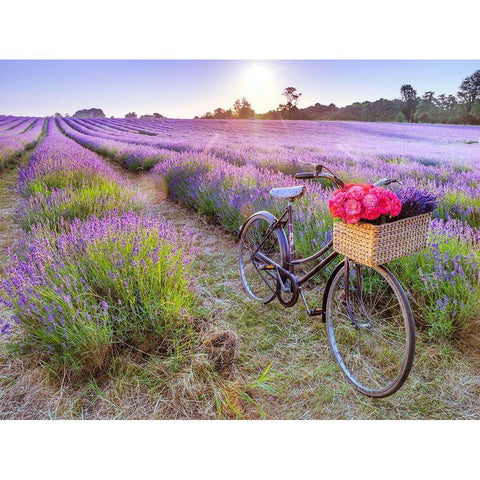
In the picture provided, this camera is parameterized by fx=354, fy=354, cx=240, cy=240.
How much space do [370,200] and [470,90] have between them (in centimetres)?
153

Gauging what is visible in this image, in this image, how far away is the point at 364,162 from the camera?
2602mm

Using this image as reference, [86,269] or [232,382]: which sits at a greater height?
[86,269]

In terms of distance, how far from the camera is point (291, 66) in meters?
2.21

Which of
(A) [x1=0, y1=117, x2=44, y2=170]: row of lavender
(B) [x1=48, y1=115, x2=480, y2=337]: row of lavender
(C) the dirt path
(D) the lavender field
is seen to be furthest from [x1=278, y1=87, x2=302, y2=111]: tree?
(C) the dirt path

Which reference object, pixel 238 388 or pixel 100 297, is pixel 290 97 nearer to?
pixel 100 297

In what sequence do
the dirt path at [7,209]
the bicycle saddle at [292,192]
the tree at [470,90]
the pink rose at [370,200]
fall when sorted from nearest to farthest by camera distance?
1. the pink rose at [370,200]
2. the bicycle saddle at [292,192]
3. the tree at [470,90]
4. the dirt path at [7,209]

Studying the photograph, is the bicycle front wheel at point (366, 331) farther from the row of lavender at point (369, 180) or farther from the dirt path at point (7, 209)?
the dirt path at point (7, 209)

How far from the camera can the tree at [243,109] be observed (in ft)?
7.90

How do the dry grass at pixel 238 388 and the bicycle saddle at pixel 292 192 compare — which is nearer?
the dry grass at pixel 238 388

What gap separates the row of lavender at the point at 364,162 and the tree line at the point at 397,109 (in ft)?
0.50

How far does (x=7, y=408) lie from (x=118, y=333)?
53cm

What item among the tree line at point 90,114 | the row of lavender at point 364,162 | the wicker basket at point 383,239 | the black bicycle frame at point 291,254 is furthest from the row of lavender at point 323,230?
the tree line at point 90,114
